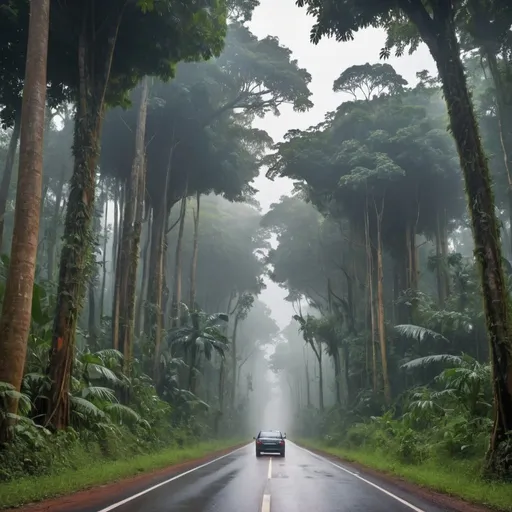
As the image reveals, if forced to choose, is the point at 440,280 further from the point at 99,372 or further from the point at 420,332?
the point at 99,372

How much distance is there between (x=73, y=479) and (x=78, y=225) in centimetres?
603

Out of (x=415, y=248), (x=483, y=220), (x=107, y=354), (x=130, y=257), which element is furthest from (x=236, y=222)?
(x=483, y=220)

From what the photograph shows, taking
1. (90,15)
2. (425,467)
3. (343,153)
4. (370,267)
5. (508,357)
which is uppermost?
(343,153)

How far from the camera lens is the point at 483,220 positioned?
11.3 metres

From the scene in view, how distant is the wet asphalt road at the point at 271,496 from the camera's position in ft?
26.3

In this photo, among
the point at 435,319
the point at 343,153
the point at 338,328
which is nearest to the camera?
the point at 435,319

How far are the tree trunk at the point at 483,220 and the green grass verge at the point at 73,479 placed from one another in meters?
8.27

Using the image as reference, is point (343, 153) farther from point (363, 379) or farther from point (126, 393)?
point (126, 393)

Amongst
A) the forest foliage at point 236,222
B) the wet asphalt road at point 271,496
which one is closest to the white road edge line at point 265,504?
the wet asphalt road at point 271,496

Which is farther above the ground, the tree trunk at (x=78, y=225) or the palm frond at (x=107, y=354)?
the tree trunk at (x=78, y=225)

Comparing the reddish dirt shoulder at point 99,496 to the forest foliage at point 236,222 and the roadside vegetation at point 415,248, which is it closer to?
the forest foliage at point 236,222

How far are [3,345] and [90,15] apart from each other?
927 cm

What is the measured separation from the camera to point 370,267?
28406 mm

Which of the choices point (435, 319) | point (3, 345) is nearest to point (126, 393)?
point (3, 345)
